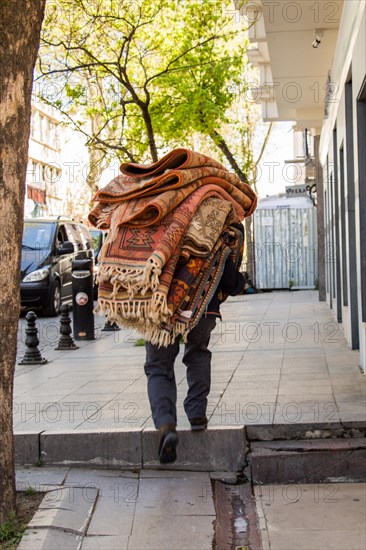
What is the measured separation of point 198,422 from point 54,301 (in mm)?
13226

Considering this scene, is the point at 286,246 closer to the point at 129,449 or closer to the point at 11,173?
the point at 129,449

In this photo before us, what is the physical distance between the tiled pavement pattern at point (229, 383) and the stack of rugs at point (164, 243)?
1.22 m

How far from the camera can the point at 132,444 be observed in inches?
250

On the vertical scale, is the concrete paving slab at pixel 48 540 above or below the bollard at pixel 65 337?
below

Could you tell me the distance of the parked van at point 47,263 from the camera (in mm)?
18703

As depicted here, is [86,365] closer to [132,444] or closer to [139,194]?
[132,444]

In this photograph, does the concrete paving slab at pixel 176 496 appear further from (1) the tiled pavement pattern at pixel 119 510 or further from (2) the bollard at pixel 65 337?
(2) the bollard at pixel 65 337

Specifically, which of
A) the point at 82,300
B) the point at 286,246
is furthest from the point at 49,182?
the point at 82,300

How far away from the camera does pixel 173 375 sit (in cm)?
610

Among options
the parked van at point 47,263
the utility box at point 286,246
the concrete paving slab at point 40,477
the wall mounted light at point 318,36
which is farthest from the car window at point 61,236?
the concrete paving slab at point 40,477

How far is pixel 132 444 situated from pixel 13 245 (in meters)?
1.98

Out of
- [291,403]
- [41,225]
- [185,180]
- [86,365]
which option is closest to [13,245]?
[185,180]

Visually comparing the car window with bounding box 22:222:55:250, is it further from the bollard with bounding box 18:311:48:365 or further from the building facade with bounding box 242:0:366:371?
the bollard with bounding box 18:311:48:365

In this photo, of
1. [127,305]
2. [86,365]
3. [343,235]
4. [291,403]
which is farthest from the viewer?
[343,235]
